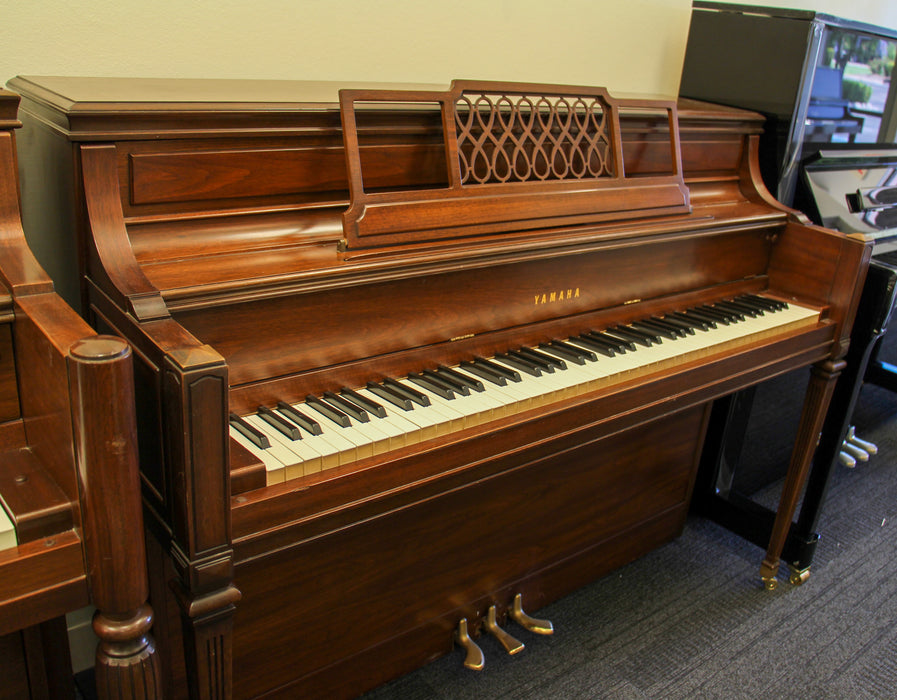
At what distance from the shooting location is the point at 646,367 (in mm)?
1677

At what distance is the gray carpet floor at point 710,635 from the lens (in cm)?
193

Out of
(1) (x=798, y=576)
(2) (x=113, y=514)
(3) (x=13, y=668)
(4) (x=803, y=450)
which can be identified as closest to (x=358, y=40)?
(2) (x=113, y=514)

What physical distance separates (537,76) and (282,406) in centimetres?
150

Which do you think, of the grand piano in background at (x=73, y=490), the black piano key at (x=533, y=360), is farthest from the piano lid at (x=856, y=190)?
the grand piano in background at (x=73, y=490)

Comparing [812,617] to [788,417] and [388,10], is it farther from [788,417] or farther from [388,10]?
[388,10]

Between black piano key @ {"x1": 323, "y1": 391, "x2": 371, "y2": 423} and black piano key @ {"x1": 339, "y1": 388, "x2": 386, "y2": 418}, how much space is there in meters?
0.02

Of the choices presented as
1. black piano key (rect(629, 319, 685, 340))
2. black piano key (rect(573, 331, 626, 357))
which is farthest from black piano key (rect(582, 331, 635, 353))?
black piano key (rect(629, 319, 685, 340))

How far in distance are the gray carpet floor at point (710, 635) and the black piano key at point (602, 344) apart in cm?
86

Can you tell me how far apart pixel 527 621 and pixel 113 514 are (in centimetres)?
143

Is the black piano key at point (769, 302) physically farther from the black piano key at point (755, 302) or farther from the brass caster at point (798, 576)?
the brass caster at point (798, 576)

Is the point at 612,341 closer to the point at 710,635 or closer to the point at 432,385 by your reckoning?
the point at 432,385

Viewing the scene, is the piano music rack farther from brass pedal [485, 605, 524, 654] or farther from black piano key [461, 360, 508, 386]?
brass pedal [485, 605, 524, 654]

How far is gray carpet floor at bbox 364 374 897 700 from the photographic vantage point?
1.93m

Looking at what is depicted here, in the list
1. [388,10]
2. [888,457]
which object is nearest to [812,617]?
[888,457]
